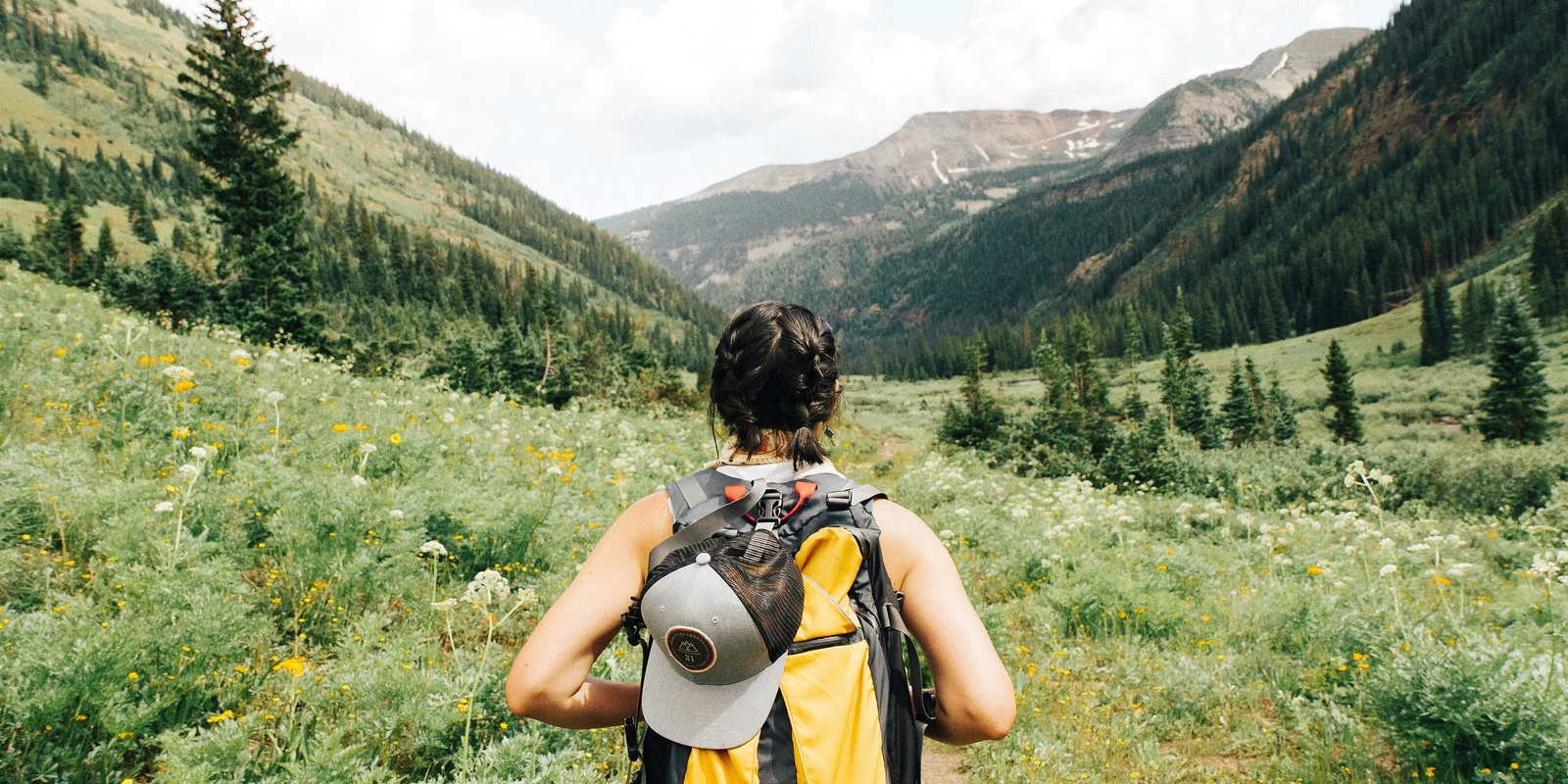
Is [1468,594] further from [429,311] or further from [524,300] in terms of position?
[524,300]

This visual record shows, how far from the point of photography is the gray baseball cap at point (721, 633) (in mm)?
1510

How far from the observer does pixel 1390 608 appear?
227 inches

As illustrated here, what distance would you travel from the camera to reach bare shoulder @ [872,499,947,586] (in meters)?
1.88

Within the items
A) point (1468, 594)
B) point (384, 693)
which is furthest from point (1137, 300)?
point (384, 693)

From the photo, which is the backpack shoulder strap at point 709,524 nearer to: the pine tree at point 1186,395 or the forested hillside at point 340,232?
the forested hillside at point 340,232

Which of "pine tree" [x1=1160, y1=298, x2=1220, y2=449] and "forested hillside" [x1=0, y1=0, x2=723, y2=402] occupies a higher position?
"forested hillside" [x1=0, y1=0, x2=723, y2=402]

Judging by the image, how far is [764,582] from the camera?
5.12ft

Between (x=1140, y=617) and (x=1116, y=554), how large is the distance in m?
2.08

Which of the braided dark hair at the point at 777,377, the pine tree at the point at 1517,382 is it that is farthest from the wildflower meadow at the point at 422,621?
the pine tree at the point at 1517,382

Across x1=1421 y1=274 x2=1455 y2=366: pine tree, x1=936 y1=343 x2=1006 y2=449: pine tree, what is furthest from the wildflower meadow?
x1=1421 y1=274 x2=1455 y2=366: pine tree

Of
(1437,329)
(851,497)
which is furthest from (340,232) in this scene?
(1437,329)

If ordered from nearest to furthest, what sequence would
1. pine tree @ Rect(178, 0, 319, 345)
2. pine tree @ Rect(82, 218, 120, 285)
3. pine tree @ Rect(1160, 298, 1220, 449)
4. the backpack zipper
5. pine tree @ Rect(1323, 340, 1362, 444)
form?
the backpack zipper
pine tree @ Rect(178, 0, 319, 345)
pine tree @ Rect(1323, 340, 1362, 444)
pine tree @ Rect(82, 218, 120, 285)
pine tree @ Rect(1160, 298, 1220, 449)

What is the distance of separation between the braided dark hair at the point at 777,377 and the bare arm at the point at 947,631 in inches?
12.3

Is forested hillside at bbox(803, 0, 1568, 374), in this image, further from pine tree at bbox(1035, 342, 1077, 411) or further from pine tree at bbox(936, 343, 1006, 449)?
pine tree at bbox(936, 343, 1006, 449)
